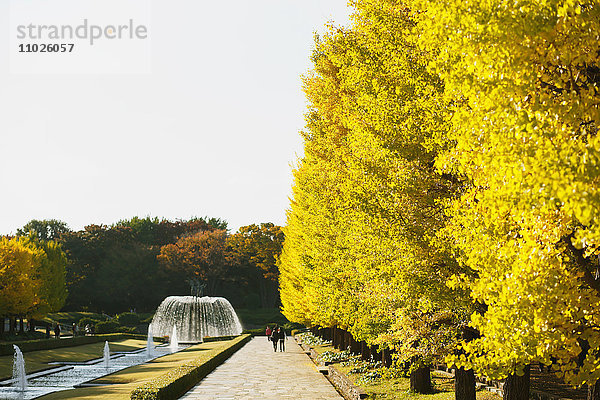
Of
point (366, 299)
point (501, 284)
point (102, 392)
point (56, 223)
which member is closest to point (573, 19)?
point (501, 284)

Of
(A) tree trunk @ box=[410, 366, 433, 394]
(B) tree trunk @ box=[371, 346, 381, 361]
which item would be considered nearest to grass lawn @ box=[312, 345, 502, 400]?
(A) tree trunk @ box=[410, 366, 433, 394]

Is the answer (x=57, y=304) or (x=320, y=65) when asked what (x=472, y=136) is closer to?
(x=320, y=65)

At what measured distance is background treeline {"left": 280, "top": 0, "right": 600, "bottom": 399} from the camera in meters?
5.37

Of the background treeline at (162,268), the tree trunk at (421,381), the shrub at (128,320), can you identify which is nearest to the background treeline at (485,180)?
the tree trunk at (421,381)

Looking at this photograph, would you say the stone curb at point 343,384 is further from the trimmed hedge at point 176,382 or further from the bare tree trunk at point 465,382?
the trimmed hedge at point 176,382

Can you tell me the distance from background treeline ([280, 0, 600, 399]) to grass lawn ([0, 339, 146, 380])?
19287 millimetres

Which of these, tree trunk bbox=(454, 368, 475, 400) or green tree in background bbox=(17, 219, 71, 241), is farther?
green tree in background bbox=(17, 219, 71, 241)

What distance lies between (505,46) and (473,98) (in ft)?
2.35

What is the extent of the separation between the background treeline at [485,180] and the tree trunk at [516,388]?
0.07 ft

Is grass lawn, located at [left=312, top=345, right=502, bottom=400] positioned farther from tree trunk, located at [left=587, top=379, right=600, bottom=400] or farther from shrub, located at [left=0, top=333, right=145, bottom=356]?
shrub, located at [left=0, top=333, right=145, bottom=356]

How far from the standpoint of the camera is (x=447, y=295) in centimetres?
985

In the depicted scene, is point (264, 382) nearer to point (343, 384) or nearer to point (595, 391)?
point (343, 384)

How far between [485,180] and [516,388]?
157 inches

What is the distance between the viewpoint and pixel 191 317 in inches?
2042
